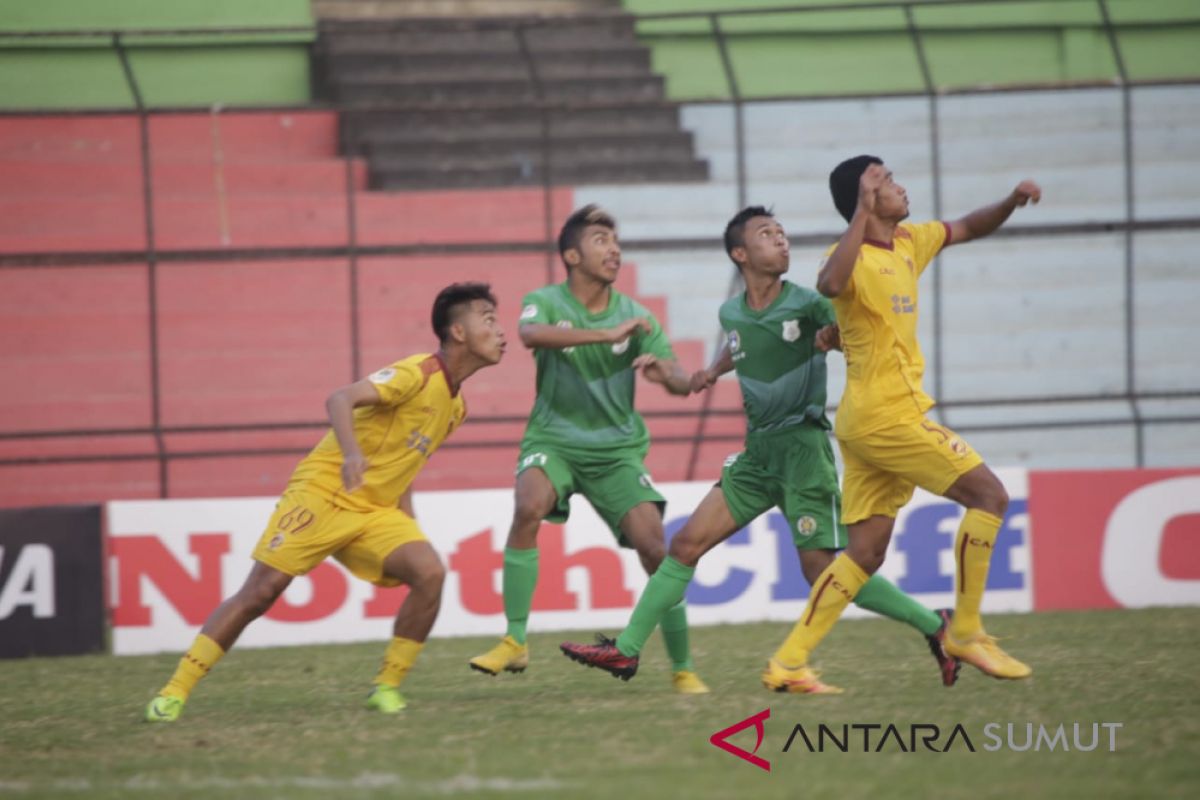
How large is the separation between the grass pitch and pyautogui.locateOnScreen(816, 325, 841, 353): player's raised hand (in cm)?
147

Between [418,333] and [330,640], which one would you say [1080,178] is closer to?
[418,333]

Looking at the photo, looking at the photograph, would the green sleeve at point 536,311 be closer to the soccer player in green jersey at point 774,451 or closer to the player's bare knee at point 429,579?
the soccer player in green jersey at point 774,451

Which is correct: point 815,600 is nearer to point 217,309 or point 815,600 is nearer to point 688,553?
point 688,553

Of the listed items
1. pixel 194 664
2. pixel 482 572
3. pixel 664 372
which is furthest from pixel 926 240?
pixel 482 572

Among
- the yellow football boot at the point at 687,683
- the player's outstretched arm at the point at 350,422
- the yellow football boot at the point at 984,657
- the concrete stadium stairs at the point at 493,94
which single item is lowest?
the yellow football boot at the point at 687,683

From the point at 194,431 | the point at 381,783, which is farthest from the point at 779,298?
the point at 194,431

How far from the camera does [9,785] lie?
5945mm

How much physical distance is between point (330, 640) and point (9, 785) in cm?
564

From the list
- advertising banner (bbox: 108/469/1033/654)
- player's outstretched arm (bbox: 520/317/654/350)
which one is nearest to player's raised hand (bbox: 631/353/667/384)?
player's outstretched arm (bbox: 520/317/654/350)

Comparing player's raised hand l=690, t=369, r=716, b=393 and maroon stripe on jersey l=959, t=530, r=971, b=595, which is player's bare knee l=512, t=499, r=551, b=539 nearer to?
player's raised hand l=690, t=369, r=716, b=393

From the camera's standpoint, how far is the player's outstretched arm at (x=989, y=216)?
7277 millimetres

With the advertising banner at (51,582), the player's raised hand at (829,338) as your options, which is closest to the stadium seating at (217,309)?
the advertising banner at (51,582)

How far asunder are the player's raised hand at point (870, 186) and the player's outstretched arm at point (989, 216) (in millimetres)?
433

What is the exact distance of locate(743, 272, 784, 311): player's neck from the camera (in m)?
7.82
